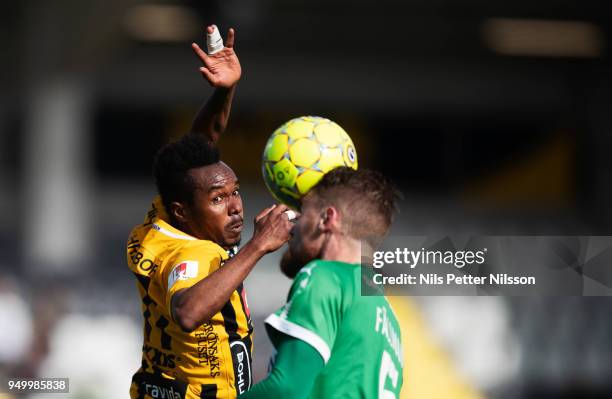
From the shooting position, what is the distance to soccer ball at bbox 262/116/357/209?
4230 millimetres

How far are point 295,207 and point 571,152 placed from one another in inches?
721

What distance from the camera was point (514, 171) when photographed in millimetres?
21844

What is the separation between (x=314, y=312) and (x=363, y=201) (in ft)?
1.66

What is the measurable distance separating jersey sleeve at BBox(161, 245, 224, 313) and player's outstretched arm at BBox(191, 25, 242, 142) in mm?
966

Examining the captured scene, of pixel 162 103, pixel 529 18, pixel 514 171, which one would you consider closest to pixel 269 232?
pixel 529 18

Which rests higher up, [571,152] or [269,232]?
[571,152]

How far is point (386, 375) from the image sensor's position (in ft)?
11.4

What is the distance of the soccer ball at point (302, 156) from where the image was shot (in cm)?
423

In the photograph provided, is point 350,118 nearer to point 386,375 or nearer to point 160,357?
point 160,357

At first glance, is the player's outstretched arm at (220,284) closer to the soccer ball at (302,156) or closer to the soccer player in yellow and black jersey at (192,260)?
the soccer player in yellow and black jersey at (192,260)

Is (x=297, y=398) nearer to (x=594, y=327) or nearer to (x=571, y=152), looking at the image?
(x=594, y=327)

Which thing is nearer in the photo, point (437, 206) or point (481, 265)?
point (481, 265)

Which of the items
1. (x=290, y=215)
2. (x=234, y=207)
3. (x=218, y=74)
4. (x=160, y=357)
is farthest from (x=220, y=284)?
(x=218, y=74)

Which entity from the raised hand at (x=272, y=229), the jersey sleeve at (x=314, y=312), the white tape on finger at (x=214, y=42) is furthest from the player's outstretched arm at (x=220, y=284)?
the white tape on finger at (x=214, y=42)
